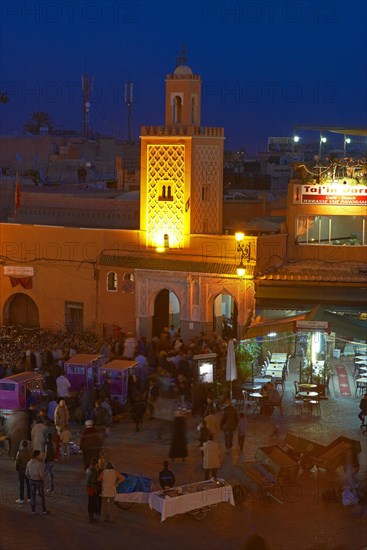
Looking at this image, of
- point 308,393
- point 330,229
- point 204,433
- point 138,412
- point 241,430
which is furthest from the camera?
point 330,229

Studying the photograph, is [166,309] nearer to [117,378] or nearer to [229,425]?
[117,378]

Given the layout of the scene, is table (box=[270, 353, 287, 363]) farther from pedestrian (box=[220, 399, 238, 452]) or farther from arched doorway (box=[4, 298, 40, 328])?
arched doorway (box=[4, 298, 40, 328])

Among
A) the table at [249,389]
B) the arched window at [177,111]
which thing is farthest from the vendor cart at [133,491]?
the arched window at [177,111]

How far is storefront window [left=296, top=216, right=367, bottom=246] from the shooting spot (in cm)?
2795

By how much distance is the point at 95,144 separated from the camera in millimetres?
59281

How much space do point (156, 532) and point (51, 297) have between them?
16102 millimetres

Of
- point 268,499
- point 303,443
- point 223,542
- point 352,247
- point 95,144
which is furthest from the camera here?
point 95,144

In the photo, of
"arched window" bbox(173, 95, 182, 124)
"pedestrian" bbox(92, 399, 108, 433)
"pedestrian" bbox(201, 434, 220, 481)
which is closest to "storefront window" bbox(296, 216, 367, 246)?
"arched window" bbox(173, 95, 182, 124)

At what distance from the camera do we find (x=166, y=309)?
29812mm

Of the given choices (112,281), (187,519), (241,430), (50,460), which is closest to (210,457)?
(187,519)

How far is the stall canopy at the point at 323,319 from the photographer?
23297 millimetres

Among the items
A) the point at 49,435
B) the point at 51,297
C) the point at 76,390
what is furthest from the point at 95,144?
the point at 49,435

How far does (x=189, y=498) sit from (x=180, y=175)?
1446 cm

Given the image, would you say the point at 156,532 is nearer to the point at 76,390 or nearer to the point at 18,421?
the point at 18,421
